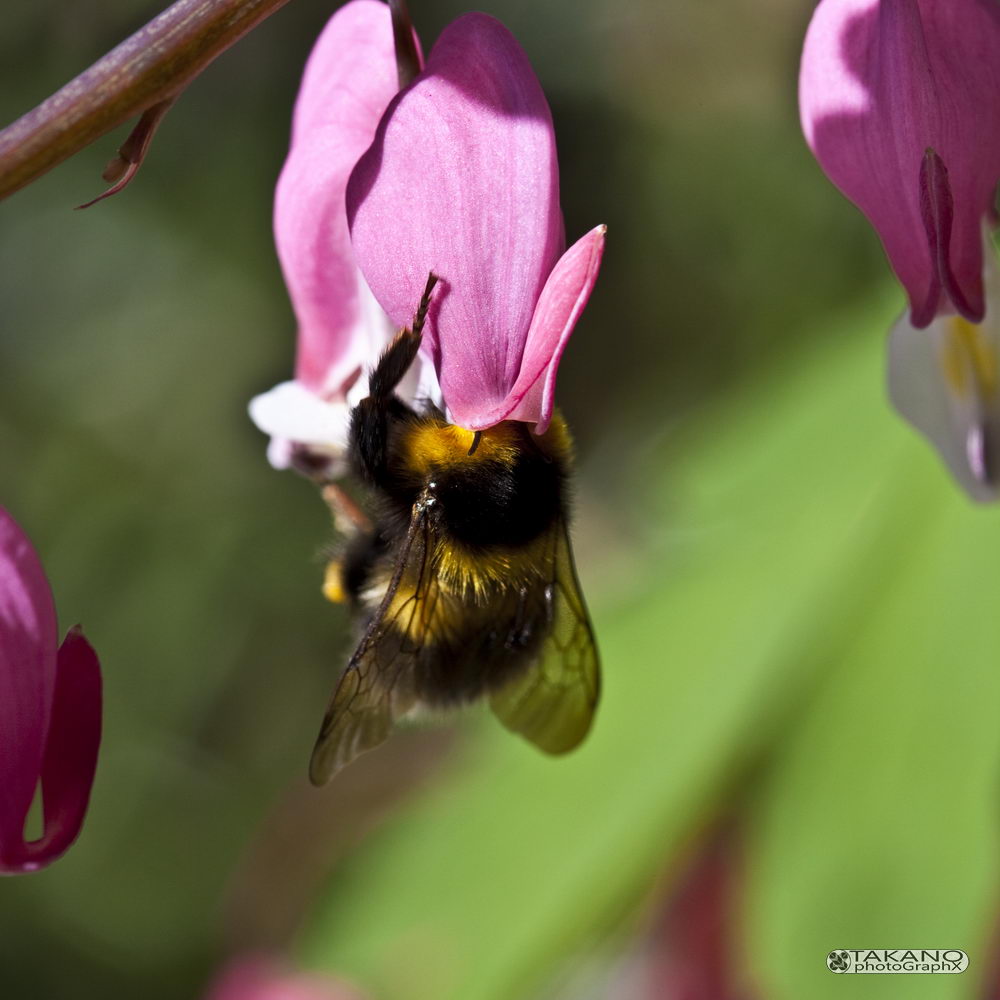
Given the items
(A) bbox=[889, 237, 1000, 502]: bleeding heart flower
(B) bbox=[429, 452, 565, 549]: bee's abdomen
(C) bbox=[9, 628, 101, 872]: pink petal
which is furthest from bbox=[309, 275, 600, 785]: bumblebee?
(A) bbox=[889, 237, 1000, 502]: bleeding heart flower

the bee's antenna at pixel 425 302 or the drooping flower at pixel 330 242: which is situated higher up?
the drooping flower at pixel 330 242

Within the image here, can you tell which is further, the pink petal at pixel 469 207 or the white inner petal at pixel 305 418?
the white inner petal at pixel 305 418

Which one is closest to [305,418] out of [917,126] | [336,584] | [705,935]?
[336,584]

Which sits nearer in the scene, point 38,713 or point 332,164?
point 38,713

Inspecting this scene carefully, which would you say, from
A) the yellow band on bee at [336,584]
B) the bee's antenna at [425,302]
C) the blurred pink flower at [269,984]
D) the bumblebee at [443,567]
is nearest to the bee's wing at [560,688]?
the bumblebee at [443,567]

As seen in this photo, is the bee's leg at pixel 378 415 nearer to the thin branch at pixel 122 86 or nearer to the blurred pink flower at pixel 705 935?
the thin branch at pixel 122 86

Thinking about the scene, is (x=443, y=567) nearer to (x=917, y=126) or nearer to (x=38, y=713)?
(x=38, y=713)
